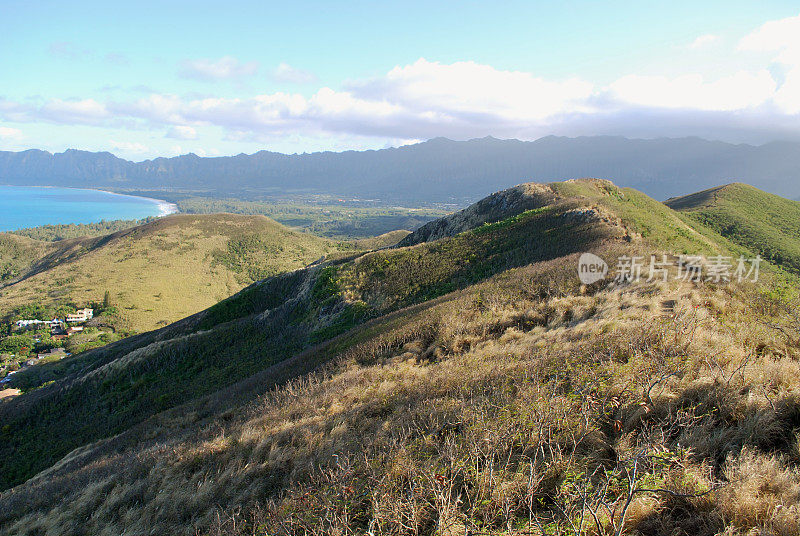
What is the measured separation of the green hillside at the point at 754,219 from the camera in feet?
113

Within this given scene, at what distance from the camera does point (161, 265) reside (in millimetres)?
96000

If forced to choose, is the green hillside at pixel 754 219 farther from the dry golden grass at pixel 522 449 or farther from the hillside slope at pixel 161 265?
the hillside slope at pixel 161 265

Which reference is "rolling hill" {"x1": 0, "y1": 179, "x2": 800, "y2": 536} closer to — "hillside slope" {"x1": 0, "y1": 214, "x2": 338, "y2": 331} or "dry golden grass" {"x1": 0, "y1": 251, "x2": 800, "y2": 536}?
"dry golden grass" {"x1": 0, "y1": 251, "x2": 800, "y2": 536}

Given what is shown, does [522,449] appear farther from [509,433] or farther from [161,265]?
[161,265]

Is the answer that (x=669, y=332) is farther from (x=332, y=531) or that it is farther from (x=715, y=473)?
(x=332, y=531)

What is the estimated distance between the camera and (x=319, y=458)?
5863 mm

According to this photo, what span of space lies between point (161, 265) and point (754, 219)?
124464 mm

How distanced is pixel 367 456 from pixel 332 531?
1470mm

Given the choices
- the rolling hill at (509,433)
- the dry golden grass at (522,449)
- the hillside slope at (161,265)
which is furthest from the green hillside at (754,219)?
the hillside slope at (161,265)

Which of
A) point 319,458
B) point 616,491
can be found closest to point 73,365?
point 319,458
